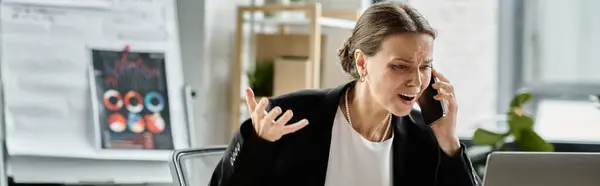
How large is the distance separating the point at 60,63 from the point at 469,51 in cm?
153

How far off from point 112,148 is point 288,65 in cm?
64

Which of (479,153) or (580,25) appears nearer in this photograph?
(479,153)

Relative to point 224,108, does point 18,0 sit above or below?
above

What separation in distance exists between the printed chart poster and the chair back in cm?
64

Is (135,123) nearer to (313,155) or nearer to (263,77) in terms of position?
(263,77)

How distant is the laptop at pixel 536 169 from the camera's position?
1.23 meters

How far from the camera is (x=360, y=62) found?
60.3 inches

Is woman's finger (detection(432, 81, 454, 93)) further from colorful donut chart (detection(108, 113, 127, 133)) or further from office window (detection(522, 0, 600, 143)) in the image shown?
office window (detection(522, 0, 600, 143))

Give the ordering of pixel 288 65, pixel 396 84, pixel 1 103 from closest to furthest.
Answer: pixel 396 84, pixel 1 103, pixel 288 65

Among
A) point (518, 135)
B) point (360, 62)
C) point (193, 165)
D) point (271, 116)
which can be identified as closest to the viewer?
point (271, 116)

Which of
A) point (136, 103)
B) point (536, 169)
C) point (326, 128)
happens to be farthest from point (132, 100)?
point (536, 169)

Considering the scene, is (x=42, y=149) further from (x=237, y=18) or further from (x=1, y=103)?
(x=237, y=18)

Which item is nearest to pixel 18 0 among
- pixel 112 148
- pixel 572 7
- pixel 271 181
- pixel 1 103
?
pixel 1 103

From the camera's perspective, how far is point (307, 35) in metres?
2.68
